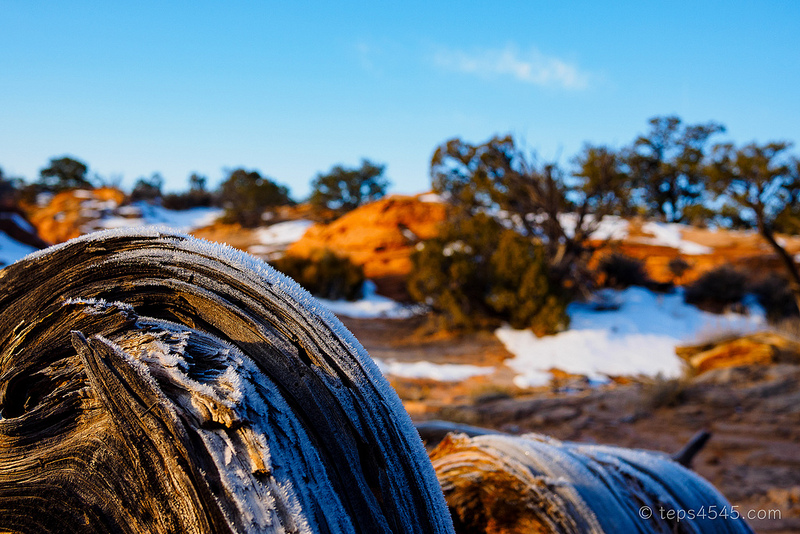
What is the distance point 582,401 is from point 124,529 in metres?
6.08

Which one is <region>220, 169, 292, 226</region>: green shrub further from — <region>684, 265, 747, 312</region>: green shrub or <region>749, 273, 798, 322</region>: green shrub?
<region>749, 273, 798, 322</region>: green shrub

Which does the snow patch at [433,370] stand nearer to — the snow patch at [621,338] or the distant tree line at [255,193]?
the snow patch at [621,338]

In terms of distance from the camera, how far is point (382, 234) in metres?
20.4

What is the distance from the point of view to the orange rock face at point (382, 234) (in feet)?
60.9

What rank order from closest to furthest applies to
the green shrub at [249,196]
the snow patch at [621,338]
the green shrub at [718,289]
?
the snow patch at [621,338] → the green shrub at [718,289] → the green shrub at [249,196]

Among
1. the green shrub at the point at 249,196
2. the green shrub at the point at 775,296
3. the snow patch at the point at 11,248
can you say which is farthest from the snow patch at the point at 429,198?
the snow patch at the point at 11,248

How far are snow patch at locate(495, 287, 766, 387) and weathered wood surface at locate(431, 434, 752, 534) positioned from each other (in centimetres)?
645

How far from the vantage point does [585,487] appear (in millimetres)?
1283

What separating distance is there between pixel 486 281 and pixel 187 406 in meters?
11.7

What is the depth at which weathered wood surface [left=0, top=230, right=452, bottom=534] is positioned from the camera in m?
0.57

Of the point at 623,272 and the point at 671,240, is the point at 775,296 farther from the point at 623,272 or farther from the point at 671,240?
the point at 671,240

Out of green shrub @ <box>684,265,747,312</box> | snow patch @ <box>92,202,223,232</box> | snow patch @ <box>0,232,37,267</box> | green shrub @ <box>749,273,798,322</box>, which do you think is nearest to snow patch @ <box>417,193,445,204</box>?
green shrub @ <box>684,265,747,312</box>

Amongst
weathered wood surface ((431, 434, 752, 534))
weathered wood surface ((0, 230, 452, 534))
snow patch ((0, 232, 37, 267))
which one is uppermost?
snow patch ((0, 232, 37, 267))

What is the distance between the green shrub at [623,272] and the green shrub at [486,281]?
119 inches
